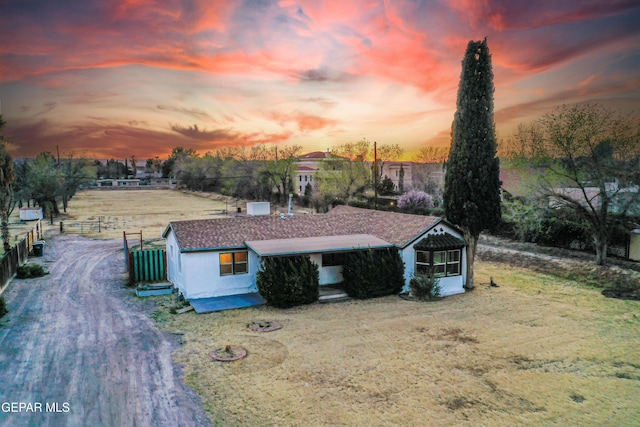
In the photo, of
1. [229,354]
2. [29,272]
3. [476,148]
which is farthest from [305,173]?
[229,354]

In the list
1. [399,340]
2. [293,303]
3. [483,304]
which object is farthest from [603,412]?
[293,303]

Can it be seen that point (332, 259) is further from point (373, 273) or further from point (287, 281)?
point (287, 281)

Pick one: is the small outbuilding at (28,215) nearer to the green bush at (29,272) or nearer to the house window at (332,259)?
the green bush at (29,272)

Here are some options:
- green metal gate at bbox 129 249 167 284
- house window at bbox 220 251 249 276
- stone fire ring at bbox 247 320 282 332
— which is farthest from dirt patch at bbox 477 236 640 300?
green metal gate at bbox 129 249 167 284

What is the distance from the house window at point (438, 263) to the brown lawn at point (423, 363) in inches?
62.3

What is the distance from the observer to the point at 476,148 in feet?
68.4

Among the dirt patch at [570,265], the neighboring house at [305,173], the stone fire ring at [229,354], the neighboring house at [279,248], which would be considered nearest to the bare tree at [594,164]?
the dirt patch at [570,265]

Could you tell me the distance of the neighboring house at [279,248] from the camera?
63.4 ft

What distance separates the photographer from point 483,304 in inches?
755

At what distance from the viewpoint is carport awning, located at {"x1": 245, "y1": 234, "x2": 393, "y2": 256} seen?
18828 millimetres

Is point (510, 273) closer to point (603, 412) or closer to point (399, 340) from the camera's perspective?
point (399, 340)

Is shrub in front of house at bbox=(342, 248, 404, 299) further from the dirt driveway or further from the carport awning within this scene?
the dirt driveway

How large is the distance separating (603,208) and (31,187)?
55.7 m

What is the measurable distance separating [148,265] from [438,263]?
15.2 m
